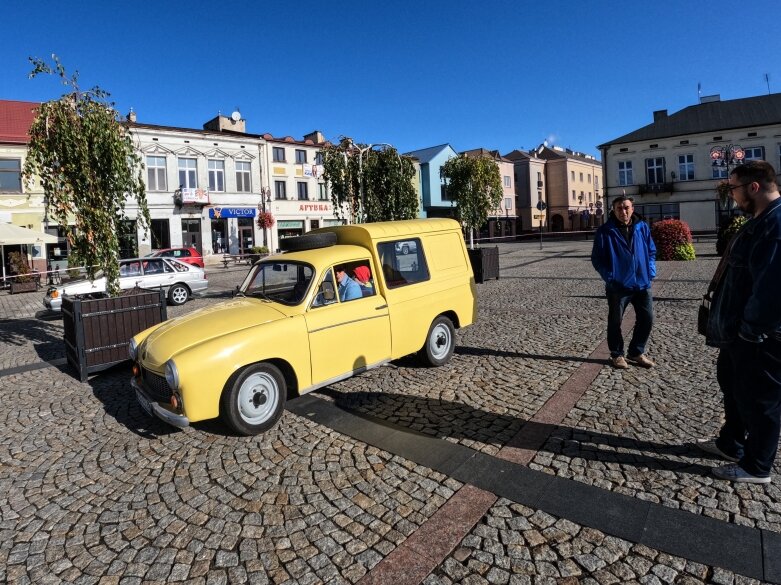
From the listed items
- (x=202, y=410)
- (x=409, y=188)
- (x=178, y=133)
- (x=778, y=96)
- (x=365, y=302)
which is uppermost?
(x=778, y=96)

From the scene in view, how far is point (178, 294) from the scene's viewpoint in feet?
46.9

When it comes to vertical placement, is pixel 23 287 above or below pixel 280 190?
below

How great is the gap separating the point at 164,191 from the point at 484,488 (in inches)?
1320

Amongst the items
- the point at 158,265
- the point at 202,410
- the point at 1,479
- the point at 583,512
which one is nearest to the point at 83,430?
the point at 1,479

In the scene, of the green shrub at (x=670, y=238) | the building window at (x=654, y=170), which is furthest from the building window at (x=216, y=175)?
the building window at (x=654, y=170)

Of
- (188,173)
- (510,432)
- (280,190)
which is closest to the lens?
(510,432)

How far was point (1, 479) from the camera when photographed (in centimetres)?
393

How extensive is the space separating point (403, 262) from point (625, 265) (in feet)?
8.48

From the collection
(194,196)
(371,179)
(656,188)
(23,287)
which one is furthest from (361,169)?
(656,188)

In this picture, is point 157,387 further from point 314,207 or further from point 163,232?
point 314,207

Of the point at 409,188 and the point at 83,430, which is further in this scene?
the point at 409,188

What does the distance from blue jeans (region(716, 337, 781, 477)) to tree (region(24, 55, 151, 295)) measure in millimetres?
7915

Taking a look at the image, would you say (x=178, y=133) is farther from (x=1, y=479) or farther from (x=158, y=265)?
(x=1, y=479)

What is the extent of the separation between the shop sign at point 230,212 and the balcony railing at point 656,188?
3414 cm
